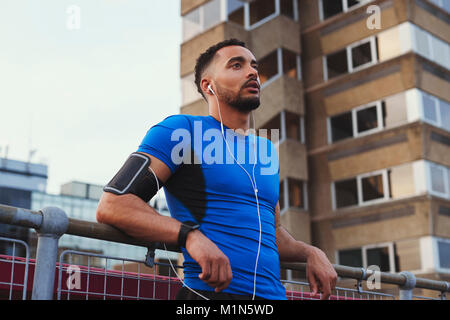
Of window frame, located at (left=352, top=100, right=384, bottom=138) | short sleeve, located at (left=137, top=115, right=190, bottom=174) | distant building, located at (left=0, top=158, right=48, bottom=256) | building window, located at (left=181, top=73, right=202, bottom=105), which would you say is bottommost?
short sleeve, located at (left=137, top=115, right=190, bottom=174)

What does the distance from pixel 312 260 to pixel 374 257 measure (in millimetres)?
16939

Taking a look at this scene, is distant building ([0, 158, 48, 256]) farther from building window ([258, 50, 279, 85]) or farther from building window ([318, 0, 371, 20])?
building window ([318, 0, 371, 20])

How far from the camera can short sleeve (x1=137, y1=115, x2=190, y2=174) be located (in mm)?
2475

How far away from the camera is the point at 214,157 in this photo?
8.52 ft

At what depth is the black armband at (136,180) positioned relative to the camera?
235cm

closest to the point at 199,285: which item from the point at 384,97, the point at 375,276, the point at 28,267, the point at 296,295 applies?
the point at 28,267

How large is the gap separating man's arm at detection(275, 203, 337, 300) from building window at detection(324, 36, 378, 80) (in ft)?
60.4

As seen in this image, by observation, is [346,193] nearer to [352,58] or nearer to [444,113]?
[444,113]

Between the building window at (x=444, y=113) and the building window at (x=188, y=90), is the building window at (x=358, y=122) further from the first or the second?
the building window at (x=188, y=90)

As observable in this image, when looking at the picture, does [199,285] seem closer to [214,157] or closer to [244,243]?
[244,243]

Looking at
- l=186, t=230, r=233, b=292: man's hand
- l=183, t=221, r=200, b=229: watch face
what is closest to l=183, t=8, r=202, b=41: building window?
l=183, t=221, r=200, b=229: watch face
